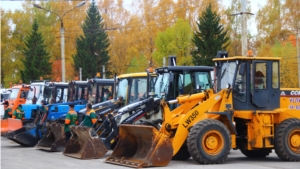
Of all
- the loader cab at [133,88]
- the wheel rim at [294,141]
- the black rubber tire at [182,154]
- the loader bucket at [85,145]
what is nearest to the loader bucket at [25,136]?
the loader cab at [133,88]

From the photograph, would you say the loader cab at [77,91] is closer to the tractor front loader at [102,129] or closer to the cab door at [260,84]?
the tractor front loader at [102,129]

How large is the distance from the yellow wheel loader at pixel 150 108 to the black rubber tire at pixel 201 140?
135cm

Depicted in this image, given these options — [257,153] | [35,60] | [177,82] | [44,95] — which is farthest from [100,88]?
[35,60]

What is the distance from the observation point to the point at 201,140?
14.3m

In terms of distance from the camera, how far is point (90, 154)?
53.1 feet

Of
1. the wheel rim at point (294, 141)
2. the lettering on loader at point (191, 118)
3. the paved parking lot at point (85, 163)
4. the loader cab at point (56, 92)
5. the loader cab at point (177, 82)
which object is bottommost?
the paved parking lot at point (85, 163)

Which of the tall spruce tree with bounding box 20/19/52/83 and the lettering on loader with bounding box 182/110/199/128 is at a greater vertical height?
the tall spruce tree with bounding box 20/19/52/83

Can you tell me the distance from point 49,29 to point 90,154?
156 feet

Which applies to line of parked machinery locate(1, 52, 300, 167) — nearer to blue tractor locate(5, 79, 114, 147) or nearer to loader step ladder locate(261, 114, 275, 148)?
loader step ladder locate(261, 114, 275, 148)

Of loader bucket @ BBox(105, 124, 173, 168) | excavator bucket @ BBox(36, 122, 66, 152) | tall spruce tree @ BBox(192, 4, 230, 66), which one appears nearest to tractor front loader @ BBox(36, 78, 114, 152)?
excavator bucket @ BBox(36, 122, 66, 152)

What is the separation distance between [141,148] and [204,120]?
6.18ft

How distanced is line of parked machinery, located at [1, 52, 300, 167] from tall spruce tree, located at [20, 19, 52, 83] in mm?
35551

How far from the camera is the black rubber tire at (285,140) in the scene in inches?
600

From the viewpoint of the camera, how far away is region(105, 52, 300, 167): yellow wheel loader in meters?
14.5
